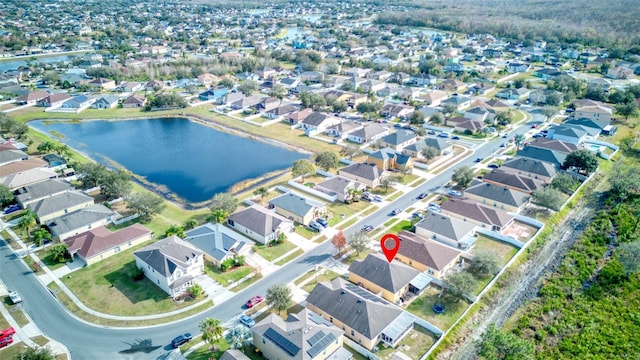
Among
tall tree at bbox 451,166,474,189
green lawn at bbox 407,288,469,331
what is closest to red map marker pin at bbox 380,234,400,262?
green lawn at bbox 407,288,469,331

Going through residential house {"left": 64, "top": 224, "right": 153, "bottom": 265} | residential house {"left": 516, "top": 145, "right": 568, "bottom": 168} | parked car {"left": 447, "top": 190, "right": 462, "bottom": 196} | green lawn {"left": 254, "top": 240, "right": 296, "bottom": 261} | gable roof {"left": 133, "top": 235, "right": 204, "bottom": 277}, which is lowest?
green lawn {"left": 254, "top": 240, "right": 296, "bottom": 261}

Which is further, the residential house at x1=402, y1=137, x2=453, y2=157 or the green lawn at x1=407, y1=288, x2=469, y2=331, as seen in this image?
the residential house at x1=402, y1=137, x2=453, y2=157

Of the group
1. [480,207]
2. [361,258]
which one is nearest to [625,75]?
[480,207]

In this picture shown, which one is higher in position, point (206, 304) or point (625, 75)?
point (625, 75)

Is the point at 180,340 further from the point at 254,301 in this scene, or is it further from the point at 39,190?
→ the point at 39,190

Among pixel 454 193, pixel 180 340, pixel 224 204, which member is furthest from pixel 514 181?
pixel 180 340

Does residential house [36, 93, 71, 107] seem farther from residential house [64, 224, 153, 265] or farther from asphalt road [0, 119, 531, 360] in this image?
residential house [64, 224, 153, 265]

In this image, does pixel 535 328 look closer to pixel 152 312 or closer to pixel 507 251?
pixel 507 251

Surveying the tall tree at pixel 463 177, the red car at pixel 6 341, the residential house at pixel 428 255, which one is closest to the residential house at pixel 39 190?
the red car at pixel 6 341
